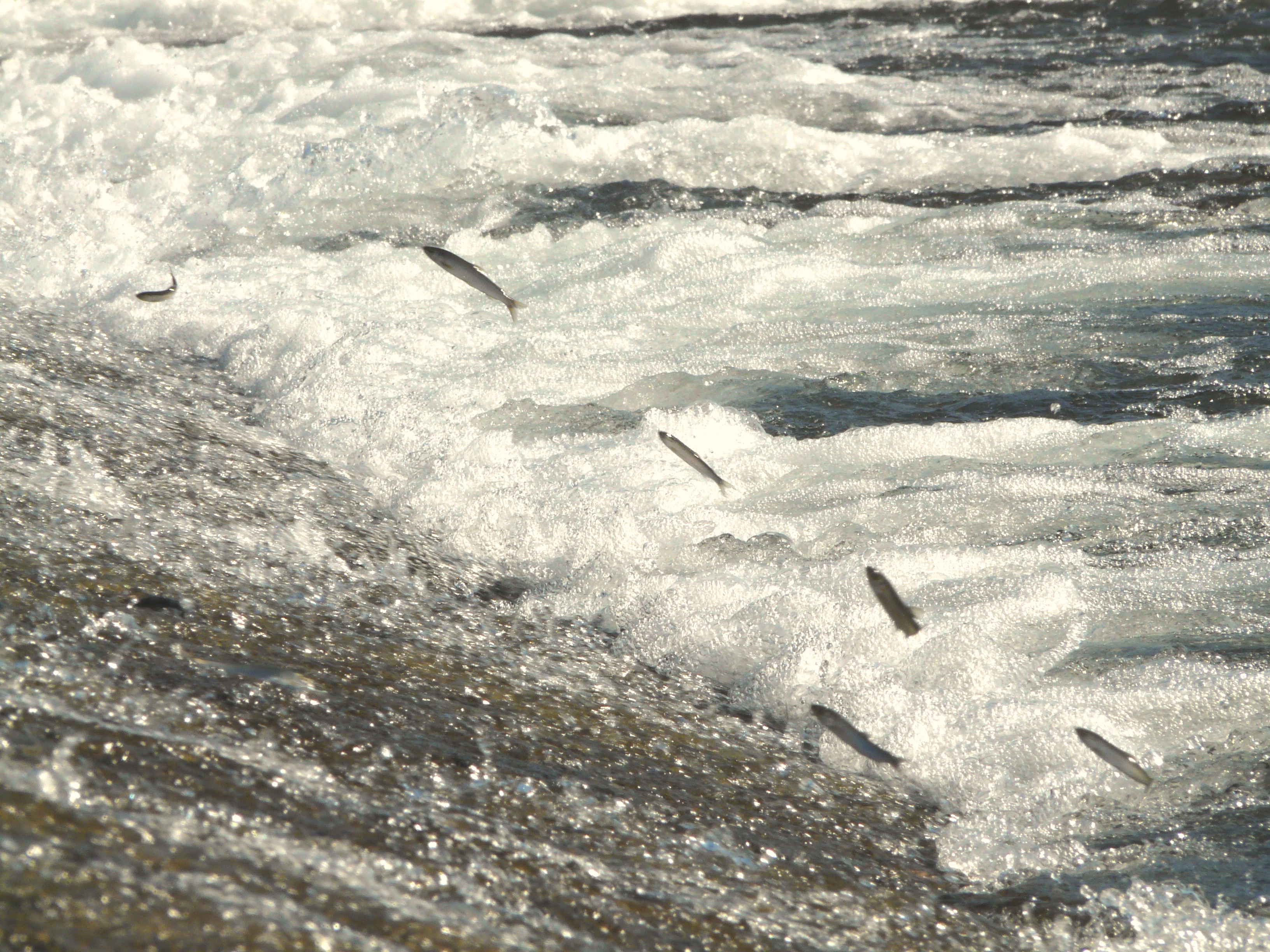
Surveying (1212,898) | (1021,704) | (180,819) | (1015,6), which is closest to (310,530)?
(180,819)

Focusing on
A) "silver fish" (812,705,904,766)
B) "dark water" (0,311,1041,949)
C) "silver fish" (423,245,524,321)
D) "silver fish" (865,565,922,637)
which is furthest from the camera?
"silver fish" (423,245,524,321)

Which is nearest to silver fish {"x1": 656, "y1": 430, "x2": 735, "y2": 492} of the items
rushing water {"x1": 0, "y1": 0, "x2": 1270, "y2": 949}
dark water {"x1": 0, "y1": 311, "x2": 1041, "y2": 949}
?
rushing water {"x1": 0, "y1": 0, "x2": 1270, "y2": 949}

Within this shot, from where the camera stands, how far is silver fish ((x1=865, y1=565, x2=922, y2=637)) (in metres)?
2.60

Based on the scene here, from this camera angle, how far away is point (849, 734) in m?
2.47

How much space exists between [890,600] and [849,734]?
0.35 meters

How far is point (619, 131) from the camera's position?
761cm

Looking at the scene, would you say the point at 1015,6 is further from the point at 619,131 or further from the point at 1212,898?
the point at 1212,898

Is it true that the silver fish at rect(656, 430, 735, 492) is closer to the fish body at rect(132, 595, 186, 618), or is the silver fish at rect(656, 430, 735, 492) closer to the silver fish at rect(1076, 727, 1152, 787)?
the silver fish at rect(1076, 727, 1152, 787)

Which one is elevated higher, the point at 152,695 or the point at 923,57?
the point at 923,57

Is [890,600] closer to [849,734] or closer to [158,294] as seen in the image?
[849,734]

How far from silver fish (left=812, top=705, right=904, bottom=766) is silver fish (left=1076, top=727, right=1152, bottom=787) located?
407 mm

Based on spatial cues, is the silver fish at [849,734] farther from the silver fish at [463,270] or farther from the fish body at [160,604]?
the silver fish at [463,270]

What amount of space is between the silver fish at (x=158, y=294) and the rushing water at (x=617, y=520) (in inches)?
5.9

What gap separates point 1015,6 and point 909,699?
11.8 metres
